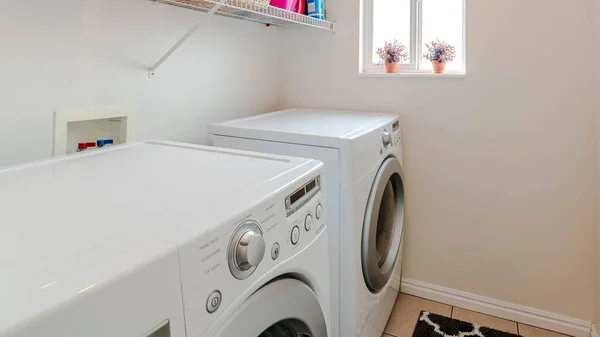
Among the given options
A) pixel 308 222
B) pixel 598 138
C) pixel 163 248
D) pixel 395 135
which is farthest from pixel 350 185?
pixel 598 138

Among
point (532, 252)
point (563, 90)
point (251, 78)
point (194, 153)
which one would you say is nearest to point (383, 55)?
point (251, 78)

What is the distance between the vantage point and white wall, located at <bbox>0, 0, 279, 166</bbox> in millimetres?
1154

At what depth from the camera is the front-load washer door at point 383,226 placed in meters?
1.49

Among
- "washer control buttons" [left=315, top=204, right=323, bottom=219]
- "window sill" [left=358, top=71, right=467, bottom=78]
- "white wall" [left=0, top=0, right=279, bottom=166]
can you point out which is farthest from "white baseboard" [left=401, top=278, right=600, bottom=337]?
"washer control buttons" [left=315, top=204, right=323, bottom=219]

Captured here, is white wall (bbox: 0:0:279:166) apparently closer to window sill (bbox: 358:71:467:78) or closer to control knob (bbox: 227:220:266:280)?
window sill (bbox: 358:71:467:78)

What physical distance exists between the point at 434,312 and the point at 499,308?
31 centimetres

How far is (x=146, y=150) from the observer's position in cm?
122

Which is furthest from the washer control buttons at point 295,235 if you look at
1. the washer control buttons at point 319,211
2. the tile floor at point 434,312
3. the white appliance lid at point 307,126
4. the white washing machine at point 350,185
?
the tile floor at point 434,312

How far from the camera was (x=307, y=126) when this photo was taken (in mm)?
1637

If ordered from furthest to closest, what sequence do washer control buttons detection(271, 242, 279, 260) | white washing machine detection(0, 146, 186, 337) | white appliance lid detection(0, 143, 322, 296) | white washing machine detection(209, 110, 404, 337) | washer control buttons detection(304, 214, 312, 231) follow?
white washing machine detection(209, 110, 404, 337), washer control buttons detection(304, 214, 312, 231), washer control buttons detection(271, 242, 279, 260), white appliance lid detection(0, 143, 322, 296), white washing machine detection(0, 146, 186, 337)

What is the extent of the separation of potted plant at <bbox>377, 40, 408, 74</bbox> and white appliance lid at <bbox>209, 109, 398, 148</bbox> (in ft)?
0.94

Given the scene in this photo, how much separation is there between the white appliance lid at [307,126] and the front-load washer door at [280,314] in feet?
2.07

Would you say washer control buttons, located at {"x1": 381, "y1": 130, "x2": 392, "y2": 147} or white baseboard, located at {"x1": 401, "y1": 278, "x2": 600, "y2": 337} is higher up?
washer control buttons, located at {"x1": 381, "y1": 130, "x2": 392, "y2": 147}

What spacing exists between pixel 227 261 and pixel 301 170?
1.18 ft
